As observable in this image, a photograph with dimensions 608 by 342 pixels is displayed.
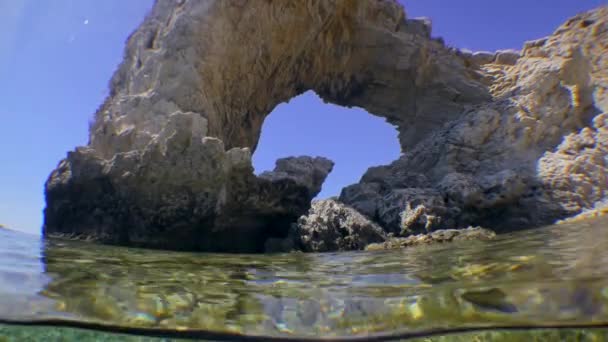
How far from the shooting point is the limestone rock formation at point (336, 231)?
19.4 ft

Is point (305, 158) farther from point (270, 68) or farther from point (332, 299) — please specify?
point (332, 299)

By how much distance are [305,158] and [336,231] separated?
4.04 meters

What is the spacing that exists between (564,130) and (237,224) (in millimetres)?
6784

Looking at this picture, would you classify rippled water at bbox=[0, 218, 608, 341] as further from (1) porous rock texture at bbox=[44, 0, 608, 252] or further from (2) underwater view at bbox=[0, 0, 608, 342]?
(1) porous rock texture at bbox=[44, 0, 608, 252]

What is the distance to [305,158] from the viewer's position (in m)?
9.87

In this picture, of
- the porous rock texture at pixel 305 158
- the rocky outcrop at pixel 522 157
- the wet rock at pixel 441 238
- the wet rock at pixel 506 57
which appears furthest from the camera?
the wet rock at pixel 506 57

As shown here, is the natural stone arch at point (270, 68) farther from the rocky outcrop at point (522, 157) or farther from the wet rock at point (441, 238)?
the wet rock at point (441, 238)

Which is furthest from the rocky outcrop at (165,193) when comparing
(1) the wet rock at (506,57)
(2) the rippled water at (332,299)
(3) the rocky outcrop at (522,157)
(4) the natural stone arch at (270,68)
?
(1) the wet rock at (506,57)

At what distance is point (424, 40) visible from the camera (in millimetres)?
11164

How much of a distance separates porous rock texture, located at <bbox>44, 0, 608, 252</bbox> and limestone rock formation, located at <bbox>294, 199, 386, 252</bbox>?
0.71 metres

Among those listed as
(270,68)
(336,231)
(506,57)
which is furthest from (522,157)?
(270,68)

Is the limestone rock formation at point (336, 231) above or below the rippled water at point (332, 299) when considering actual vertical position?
above

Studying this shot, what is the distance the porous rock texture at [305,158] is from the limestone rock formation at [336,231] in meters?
0.71

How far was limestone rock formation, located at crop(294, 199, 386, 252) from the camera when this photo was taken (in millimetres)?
5914
